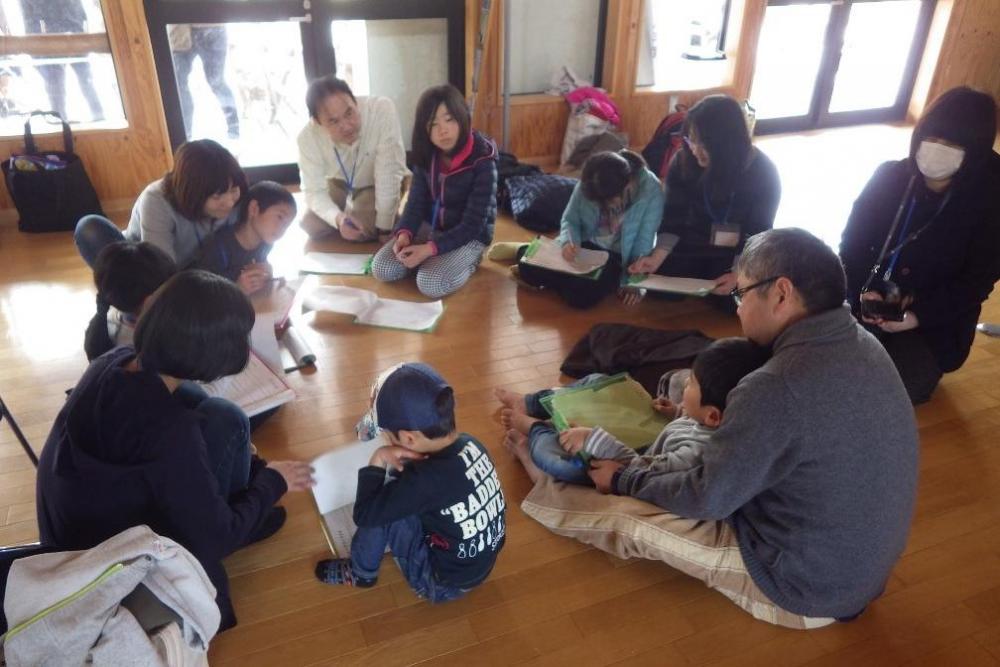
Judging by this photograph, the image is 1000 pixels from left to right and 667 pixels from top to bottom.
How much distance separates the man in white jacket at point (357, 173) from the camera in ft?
11.1

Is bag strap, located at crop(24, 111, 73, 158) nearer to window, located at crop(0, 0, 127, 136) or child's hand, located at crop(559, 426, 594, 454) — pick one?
window, located at crop(0, 0, 127, 136)

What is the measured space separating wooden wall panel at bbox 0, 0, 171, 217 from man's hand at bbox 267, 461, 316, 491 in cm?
288

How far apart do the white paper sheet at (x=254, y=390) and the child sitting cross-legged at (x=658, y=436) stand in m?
0.69

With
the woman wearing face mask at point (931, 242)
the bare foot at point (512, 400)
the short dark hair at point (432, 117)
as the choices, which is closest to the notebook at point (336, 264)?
the short dark hair at point (432, 117)

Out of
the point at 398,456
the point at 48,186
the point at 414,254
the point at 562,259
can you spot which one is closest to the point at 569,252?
the point at 562,259

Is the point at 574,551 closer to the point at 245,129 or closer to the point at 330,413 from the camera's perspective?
the point at 330,413

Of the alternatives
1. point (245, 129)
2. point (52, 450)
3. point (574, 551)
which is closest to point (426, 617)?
point (574, 551)

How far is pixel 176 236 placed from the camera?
8.18 ft

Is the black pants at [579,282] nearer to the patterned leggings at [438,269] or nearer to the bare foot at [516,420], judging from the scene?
the patterned leggings at [438,269]

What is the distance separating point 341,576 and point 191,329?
76 cm

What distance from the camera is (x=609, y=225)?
120 inches

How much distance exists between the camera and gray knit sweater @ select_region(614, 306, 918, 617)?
4.42 feet

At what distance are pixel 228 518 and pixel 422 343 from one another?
1.35 meters

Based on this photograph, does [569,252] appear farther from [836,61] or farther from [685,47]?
[836,61]
